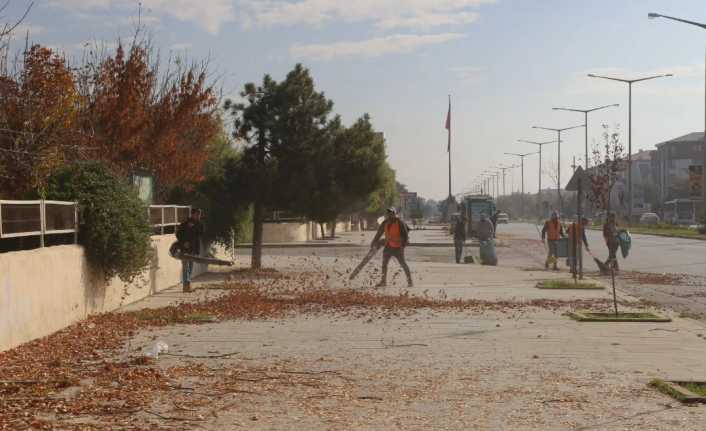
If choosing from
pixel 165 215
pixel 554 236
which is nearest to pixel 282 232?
pixel 554 236

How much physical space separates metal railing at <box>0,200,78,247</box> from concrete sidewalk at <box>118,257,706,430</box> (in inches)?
75.0

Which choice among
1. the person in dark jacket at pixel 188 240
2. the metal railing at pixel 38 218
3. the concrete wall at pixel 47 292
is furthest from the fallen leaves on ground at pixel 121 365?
the person in dark jacket at pixel 188 240

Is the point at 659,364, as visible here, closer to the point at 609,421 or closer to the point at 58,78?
the point at 609,421

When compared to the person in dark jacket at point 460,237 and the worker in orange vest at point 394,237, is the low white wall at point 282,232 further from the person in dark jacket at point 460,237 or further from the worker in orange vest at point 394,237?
the worker in orange vest at point 394,237

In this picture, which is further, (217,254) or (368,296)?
(217,254)

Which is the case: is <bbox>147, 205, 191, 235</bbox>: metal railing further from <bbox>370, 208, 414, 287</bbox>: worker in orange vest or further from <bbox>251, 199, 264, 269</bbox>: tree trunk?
<bbox>370, 208, 414, 287</bbox>: worker in orange vest

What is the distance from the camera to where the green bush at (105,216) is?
14.5m

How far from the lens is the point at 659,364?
10141mm

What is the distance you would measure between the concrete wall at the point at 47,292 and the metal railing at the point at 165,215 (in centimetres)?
391

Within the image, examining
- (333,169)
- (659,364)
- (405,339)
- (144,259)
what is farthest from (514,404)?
(333,169)

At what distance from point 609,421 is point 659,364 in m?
3.08

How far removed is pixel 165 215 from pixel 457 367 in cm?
1307

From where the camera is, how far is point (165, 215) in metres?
21.8

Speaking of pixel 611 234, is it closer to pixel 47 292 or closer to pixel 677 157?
pixel 47 292
